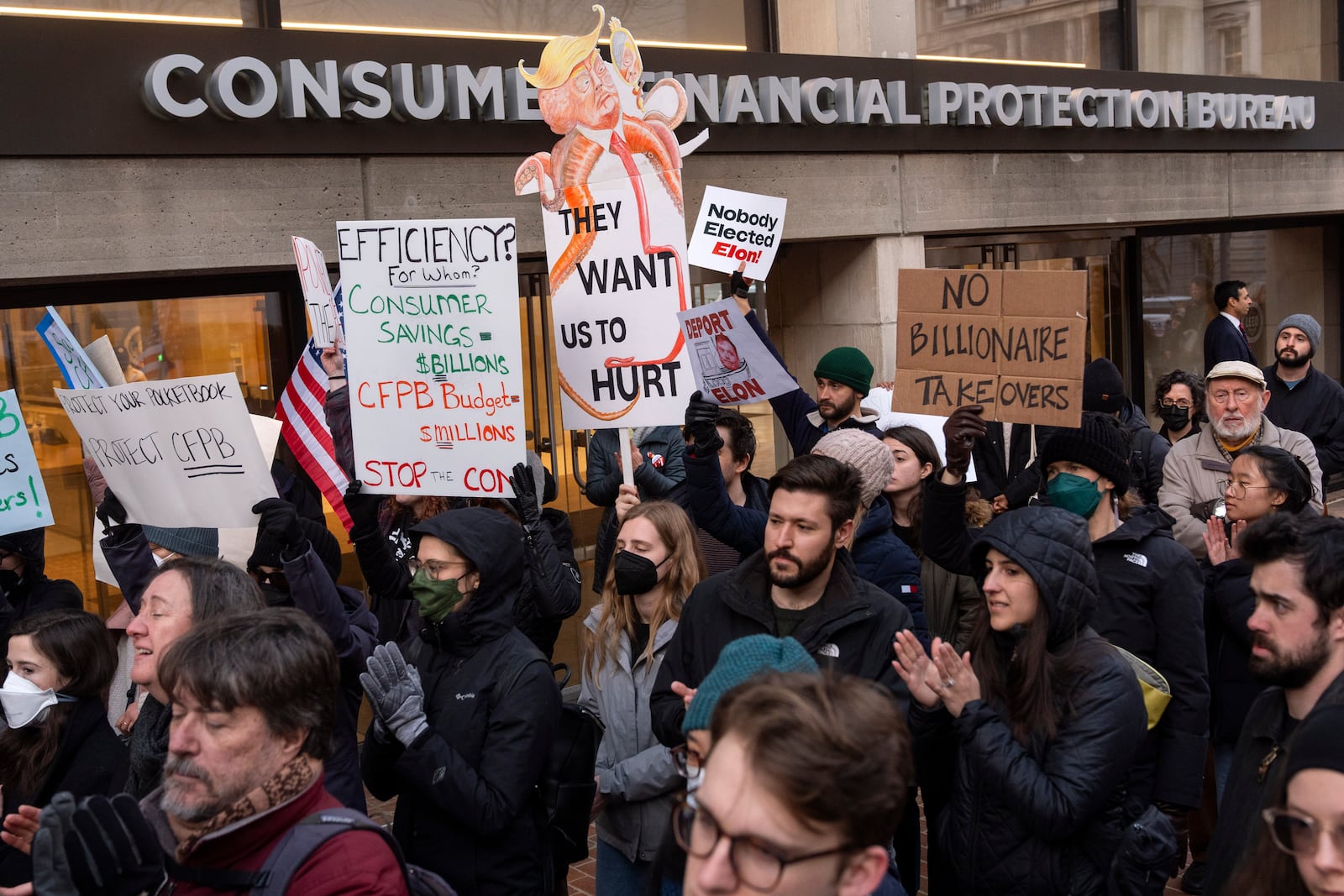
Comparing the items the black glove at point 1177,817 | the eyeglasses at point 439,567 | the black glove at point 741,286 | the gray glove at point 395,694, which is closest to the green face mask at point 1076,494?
the black glove at point 1177,817

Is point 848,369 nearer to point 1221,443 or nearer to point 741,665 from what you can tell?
point 1221,443

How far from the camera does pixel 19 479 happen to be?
5480 mm

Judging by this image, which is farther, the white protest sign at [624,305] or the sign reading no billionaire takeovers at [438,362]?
the white protest sign at [624,305]

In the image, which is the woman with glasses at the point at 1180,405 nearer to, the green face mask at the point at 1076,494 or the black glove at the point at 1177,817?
the green face mask at the point at 1076,494

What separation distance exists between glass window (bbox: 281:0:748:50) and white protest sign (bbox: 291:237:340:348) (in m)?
3.12

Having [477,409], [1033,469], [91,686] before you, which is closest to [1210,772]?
[1033,469]

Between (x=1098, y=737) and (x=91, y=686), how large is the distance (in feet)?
9.37

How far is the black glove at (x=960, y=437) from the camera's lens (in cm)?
464

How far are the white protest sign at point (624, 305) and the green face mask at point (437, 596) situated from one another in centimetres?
186

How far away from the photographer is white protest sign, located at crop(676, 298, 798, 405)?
5684 millimetres

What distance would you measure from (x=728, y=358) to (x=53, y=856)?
12.3ft

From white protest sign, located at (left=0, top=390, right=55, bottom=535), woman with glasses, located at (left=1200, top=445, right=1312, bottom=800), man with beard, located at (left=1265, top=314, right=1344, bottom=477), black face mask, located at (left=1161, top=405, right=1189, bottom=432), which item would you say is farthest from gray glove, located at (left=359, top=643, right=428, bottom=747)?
man with beard, located at (left=1265, top=314, right=1344, bottom=477)

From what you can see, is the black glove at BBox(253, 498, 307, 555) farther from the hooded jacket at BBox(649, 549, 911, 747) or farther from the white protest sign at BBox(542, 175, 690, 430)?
the white protest sign at BBox(542, 175, 690, 430)

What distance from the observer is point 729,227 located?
7453 mm
